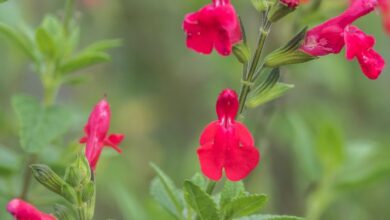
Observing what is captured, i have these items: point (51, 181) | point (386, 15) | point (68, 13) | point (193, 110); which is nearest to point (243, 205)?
point (51, 181)

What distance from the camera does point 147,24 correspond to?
12.9 ft

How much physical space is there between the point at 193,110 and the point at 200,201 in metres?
2.73

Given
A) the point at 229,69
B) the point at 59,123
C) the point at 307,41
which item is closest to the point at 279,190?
the point at 229,69

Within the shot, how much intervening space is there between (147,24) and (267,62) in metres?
2.65

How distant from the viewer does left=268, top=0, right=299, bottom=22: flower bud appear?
49.8 inches

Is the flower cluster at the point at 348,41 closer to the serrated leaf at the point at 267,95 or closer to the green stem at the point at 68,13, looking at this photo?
the serrated leaf at the point at 267,95

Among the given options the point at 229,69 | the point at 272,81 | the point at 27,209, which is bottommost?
the point at 27,209

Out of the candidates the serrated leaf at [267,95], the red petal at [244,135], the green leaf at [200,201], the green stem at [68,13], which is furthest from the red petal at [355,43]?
the green stem at [68,13]

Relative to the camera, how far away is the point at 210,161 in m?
1.26

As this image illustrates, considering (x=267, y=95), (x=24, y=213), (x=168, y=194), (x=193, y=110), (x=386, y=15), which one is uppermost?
(x=193, y=110)

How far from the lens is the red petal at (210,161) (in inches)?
48.6

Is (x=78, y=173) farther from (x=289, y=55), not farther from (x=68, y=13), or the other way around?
(x=68, y=13)

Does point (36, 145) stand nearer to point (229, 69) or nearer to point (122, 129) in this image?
point (229, 69)

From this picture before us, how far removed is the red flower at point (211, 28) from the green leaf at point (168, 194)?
0.85ft
